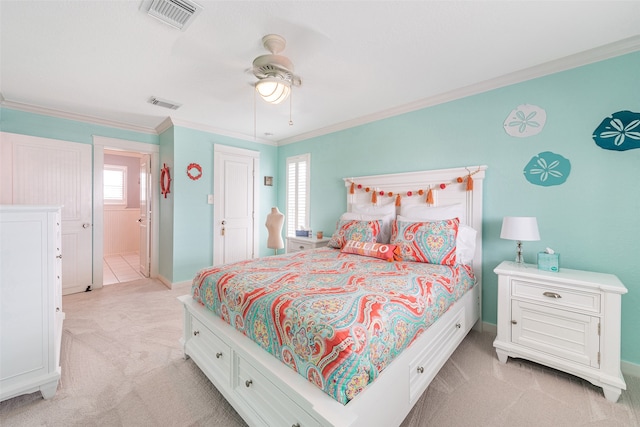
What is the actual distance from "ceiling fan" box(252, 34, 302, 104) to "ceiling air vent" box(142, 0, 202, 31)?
48cm

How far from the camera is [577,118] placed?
2.21 meters

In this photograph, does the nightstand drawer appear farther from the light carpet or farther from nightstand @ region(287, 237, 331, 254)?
nightstand @ region(287, 237, 331, 254)

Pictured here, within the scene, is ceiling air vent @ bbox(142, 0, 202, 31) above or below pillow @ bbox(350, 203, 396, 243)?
above

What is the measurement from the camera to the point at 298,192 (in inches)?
187

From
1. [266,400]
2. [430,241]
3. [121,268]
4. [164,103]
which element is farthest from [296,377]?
[121,268]

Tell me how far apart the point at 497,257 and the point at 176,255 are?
400 centimetres

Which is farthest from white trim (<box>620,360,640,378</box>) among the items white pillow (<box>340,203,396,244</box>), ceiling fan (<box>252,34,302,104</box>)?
ceiling fan (<box>252,34,302,104</box>)

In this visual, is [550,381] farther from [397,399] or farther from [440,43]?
[440,43]

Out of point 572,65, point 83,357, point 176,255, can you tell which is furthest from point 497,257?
point 176,255

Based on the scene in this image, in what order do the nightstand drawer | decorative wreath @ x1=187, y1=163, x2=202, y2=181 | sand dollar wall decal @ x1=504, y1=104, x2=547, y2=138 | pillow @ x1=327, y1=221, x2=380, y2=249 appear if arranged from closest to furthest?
the nightstand drawer, sand dollar wall decal @ x1=504, y1=104, x2=547, y2=138, pillow @ x1=327, y1=221, x2=380, y2=249, decorative wreath @ x1=187, y1=163, x2=202, y2=181

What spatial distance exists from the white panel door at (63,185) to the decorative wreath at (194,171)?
131 centimetres

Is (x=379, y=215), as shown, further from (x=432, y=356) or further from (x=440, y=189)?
(x=432, y=356)

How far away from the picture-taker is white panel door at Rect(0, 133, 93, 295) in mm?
3225

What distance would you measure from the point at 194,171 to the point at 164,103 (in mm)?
1058
